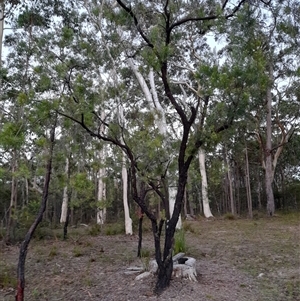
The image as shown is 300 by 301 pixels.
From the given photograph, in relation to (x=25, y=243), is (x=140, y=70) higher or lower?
higher

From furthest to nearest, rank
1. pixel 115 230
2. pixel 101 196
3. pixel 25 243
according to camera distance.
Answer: pixel 101 196
pixel 115 230
pixel 25 243

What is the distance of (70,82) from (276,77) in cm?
1371

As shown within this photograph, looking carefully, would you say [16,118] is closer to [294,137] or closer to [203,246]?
[203,246]

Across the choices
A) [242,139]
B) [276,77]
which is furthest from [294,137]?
[276,77]

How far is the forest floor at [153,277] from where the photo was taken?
4629mm

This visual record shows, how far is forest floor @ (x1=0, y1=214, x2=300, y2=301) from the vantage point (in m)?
4.63

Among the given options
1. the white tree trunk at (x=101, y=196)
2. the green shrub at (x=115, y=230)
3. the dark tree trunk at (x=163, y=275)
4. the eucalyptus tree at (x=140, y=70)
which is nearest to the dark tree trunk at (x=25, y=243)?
the eucalyptus tree at (x=140, y=70)

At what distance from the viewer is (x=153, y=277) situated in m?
5.16

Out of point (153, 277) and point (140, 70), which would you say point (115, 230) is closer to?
point (153, 277)

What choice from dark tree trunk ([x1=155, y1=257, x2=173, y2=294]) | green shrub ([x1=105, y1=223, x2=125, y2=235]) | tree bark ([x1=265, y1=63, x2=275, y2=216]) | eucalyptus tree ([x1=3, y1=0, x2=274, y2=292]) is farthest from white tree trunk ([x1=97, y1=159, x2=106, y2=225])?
tree bark ([x1=265, y1=63, x2=275, y2=216])

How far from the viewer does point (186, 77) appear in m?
13.4

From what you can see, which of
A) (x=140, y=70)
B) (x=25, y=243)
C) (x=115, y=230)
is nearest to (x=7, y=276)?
(x=25, y=243)

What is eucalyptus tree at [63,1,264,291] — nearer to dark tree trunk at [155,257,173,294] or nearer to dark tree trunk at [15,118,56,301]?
dark tree trunk at [155,257,173,294]

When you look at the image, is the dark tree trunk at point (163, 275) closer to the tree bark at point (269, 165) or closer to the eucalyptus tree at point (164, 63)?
the eucalyptus tree at point (164, 63)
